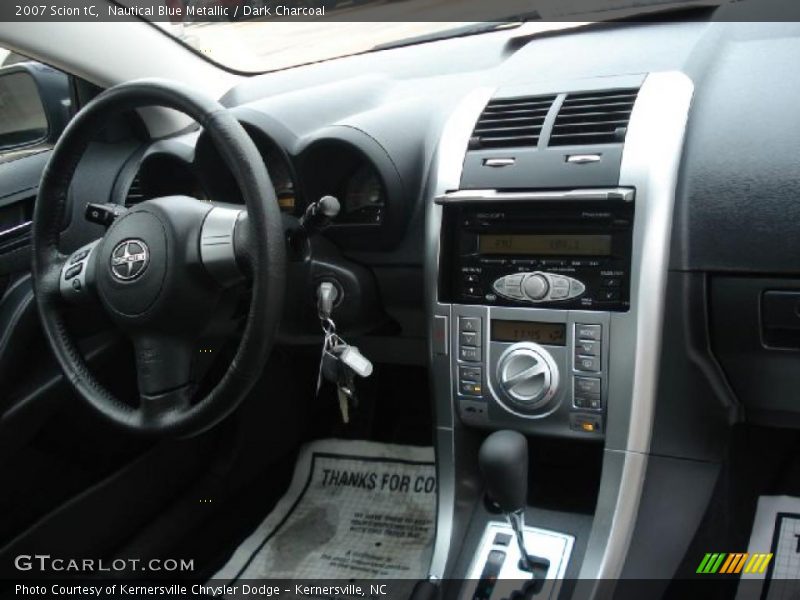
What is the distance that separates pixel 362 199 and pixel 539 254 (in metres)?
0.44

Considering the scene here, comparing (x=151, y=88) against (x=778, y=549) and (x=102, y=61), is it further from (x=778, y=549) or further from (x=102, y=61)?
(x=778, y=549)

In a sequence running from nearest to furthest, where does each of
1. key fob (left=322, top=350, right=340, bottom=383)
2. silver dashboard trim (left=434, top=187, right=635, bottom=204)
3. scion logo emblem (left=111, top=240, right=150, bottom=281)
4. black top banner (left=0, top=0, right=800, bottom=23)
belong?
silver dashboard trim (left=434, top=187, right=635, bottom=204)
scion logo emblem (left=111, top=240, right=150, bottom=281)
key fob (left=322, top=350, right=340, bottom=383)
black top banner (left=0, top=0, right=800, bottom=23)

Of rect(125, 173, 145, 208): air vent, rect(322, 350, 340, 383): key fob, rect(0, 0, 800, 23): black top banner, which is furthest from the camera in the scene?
rect(125, 173, 145, 208): air vent

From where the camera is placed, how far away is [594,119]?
1.43m

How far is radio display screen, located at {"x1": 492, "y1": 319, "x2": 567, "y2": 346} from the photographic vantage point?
1418 millimetres

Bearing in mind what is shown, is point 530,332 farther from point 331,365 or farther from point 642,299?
point 331,365

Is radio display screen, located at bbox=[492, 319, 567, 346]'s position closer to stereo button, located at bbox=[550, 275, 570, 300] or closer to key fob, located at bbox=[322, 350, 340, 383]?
stereo button, located at bbox=[550, 275, 570, 300]

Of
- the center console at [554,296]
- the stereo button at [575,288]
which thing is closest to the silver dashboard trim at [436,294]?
the center console at [554,296]

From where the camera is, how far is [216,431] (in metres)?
2.27

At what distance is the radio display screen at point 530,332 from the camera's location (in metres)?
1.42

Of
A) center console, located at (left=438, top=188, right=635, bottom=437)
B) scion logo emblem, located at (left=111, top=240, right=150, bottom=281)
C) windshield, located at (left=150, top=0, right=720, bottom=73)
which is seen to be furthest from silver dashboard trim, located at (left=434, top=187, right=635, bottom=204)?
windshield, located at (left=150, top=0, right=720, bottom=73)

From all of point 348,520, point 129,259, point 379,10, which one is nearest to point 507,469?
point 129,259

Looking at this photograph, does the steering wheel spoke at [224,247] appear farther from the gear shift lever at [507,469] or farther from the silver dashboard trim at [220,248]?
the gear shift lever at [507,469]

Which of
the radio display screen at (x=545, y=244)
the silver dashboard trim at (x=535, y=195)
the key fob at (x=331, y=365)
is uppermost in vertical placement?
the silver dashboard trim at (x=535, y=195)
